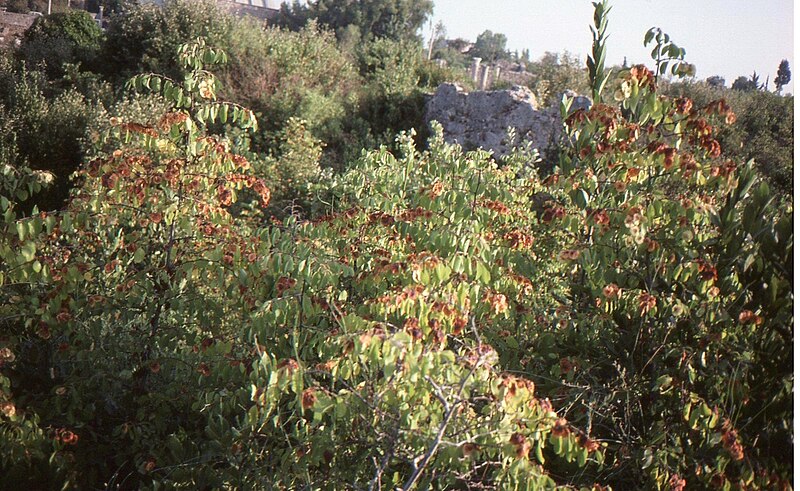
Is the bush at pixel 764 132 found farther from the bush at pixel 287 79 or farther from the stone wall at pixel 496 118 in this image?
the bush at pixel 287 79

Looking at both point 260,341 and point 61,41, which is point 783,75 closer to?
point 260,341

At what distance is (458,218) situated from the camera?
2.36 metres

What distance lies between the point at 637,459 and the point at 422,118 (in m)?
6.81

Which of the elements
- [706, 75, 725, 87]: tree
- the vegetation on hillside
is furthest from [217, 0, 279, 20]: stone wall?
the vegetation on hillside

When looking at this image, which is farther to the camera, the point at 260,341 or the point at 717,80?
the point at 717,80

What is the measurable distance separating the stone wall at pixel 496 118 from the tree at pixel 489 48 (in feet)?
12.9

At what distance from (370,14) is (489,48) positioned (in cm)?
411

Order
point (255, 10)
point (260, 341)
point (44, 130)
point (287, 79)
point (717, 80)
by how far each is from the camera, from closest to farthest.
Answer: point (260, 341), point (717, 80), point (44, 130), point (287, 79), point (255, 10)

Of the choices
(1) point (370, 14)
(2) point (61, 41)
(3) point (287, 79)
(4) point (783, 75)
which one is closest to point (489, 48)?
(1) point (370, 14)

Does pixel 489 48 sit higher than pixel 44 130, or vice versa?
pixel 489 48

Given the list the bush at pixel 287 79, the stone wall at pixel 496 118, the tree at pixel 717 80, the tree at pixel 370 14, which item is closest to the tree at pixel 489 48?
the tree at pixel 370 14

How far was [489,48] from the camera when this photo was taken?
1286 cm

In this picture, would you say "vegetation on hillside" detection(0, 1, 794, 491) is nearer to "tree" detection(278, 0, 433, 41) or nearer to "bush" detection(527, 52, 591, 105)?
"bush" detection(527, 52, 591, 105)

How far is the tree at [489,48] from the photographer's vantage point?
12016 millimetres
